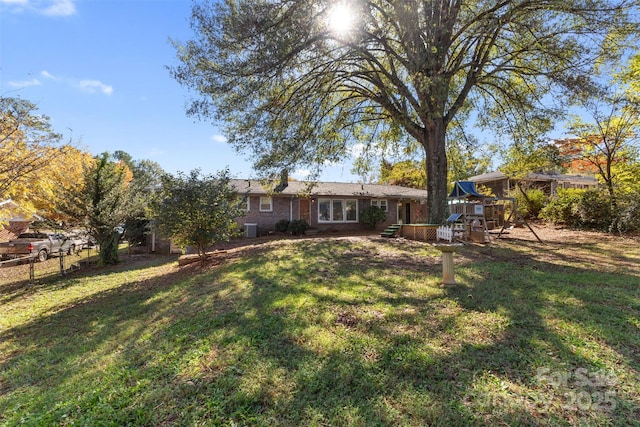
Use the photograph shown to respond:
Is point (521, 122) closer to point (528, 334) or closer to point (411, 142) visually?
point (411, 142)

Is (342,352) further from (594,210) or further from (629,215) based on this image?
(594,210)

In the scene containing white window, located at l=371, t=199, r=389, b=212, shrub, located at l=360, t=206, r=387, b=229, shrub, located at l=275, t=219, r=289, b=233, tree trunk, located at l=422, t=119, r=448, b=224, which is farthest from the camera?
white window, located at l=371, t=199, r=389, b=212

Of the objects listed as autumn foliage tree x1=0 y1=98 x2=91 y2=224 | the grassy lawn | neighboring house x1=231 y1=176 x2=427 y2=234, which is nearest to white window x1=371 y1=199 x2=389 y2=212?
neighboring house x1=231 y1=176 x2=427 y2=234

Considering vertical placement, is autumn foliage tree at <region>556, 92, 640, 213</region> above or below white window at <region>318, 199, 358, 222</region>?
above

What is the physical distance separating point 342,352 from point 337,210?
58.3 ft

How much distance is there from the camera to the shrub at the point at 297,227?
18703 mm

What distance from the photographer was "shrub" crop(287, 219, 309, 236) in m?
18.7

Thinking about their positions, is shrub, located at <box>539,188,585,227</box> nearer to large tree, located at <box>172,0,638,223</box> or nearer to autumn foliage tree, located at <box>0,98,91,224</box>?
large tree, located at <box>172,0,638,223</box>

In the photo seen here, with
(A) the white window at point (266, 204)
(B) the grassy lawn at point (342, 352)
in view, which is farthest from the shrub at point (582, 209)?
(A) the white window at point (266, 204)

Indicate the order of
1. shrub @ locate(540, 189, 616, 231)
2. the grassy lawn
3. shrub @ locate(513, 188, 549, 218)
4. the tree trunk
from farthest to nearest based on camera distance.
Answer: shrub @ locate(513, 188, 549, 218), shrub @ locate(540, 189, 616, 231), the tree trunk, the grassy lawn

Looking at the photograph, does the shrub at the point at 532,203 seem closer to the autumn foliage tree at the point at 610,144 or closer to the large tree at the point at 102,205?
the autumn foliage tree at the point at 610,144

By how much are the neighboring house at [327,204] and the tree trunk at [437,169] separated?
327 inches

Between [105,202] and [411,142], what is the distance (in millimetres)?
14446

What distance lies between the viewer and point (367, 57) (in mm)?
11031
